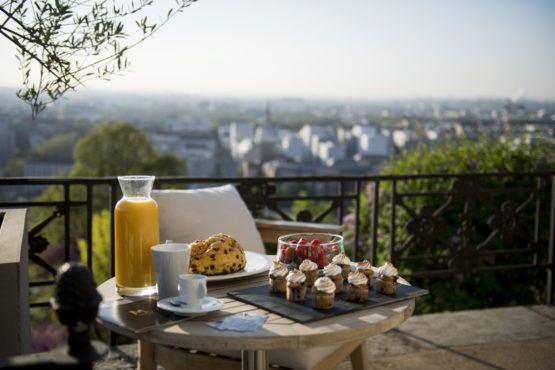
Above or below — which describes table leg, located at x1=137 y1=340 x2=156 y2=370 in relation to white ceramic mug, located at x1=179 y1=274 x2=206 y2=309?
below

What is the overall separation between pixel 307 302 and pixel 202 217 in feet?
3.80

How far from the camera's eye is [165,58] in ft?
76.3

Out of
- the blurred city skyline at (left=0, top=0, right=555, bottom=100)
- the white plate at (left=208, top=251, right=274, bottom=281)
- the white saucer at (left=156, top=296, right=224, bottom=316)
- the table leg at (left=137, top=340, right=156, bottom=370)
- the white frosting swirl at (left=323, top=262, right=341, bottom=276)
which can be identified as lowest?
the table leg at (left=137, top=340, right=156, bottom=370)

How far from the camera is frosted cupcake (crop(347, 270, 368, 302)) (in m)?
1.43

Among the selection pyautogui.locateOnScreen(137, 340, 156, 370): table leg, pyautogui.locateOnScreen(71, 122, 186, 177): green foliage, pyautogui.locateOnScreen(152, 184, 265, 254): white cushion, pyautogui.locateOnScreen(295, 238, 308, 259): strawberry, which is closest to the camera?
pyautogui.locateOnScreen(295, 238, 308, 259): strawberry

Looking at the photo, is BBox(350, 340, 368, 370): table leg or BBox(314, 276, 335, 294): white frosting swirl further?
BBox(350, 340, 368, 370): table leg

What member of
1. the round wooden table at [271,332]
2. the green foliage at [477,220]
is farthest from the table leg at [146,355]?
the green foliage at [477,220]

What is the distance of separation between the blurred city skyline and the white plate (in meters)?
0.87

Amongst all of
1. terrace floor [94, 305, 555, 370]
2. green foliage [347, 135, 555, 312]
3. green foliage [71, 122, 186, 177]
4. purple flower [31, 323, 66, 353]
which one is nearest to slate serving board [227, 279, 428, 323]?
terrace floor [94, 305, 555, 370]

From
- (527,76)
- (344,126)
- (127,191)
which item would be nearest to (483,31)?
(527,76)

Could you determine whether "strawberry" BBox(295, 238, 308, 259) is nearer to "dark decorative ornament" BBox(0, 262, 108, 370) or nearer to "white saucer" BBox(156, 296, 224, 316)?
"white saucer" BBox(156, 296, 224, 316)

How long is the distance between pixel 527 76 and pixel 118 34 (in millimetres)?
9818

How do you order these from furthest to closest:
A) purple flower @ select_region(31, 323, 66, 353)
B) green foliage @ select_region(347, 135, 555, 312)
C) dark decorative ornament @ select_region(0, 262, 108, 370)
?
purple flower @ select_region(31, 323, 66, 353)
green foliage @ select_region(347, 135, 555, 312)
dark decorative ornament @ select_region(0, 262, 108, 370)

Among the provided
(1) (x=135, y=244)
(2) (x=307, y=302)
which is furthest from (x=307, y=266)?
(1) (x=135, y=244)
